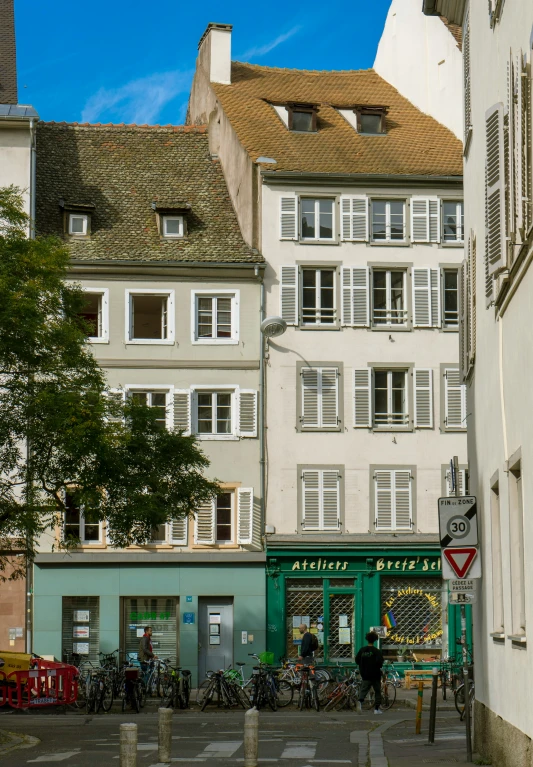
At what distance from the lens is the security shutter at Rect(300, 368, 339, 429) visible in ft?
128

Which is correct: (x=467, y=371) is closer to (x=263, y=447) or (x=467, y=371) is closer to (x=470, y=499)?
(x=470, y=499)

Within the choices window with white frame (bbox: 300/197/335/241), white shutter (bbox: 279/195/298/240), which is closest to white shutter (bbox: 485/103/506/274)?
white shutter (bbox: 279/195/298/240)

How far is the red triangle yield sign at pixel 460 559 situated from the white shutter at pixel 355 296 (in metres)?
24.1

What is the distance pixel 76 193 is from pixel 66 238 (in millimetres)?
2643

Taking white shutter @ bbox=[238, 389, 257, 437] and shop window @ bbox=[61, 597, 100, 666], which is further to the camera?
white shutter @ bbox=[238, 389, 257, 437]

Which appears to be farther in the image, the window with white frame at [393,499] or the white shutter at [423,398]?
the white shutter at [423,398]

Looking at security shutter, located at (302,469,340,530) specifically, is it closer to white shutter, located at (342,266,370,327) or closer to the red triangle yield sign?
white shutter, located at (342,266,370,327)

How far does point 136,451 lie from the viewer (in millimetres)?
25375

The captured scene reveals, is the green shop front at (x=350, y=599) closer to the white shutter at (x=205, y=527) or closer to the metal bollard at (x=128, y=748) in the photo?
the white shutter at (x=205, y=527)

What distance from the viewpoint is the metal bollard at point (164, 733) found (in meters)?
16.4

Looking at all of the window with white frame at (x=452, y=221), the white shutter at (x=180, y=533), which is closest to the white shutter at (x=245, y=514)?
the white shutter at (x=180, y=533)

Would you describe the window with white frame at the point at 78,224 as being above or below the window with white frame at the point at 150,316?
above

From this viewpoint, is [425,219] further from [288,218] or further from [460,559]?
[460,559]

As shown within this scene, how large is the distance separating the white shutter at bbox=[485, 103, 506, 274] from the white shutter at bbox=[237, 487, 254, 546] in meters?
25.4
